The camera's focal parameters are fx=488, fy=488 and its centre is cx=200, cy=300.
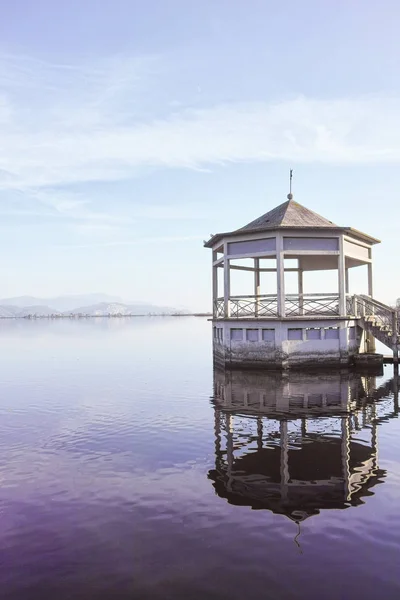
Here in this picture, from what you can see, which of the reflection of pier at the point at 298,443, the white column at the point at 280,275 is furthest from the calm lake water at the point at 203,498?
the white column at the point at 280,275

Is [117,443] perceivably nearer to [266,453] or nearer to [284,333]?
[266,453]

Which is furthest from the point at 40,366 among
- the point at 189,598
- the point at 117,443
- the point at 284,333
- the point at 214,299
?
the point at 189,598

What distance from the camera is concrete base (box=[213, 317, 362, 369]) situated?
25.4m

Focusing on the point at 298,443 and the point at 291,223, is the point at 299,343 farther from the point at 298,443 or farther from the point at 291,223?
the point at 298,443

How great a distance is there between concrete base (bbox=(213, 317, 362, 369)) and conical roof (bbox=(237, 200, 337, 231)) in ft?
16.6

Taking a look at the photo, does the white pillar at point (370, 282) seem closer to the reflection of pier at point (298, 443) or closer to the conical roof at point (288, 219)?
the conical roof at point (288, 219)

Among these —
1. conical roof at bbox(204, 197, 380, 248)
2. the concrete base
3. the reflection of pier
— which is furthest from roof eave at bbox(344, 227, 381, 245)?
the reflection of pier

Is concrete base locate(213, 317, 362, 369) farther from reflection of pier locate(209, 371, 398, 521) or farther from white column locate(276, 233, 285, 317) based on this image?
reflection of pier locate(209, 371, 398, 521)

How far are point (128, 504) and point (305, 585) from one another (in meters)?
3.75

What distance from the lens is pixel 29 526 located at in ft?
25.9

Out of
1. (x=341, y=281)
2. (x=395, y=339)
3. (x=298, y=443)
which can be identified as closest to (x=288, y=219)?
(x=341, y=281)

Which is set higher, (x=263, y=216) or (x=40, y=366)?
(x=263, y=216)

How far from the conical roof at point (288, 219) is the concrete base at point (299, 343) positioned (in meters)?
5.05

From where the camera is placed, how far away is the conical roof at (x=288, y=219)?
25922 millimetres
